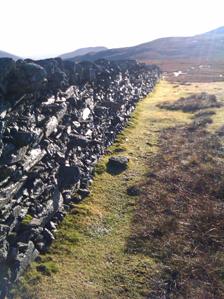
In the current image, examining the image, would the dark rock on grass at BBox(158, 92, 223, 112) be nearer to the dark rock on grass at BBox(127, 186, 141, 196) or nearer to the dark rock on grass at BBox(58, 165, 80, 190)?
the dark rock on grass at BBox(127, 186, 141, 196)

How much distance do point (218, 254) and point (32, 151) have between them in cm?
818

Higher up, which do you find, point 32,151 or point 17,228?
point 32,151

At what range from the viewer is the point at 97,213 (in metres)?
17.3

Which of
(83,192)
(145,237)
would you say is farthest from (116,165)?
(145,237)

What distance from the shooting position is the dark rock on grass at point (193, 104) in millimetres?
41094


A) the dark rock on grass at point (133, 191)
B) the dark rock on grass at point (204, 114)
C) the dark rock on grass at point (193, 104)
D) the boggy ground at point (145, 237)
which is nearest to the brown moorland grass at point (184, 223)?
the boggy ground at point (145, 237)

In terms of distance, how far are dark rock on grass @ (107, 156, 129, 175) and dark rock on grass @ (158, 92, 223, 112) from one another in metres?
19.4

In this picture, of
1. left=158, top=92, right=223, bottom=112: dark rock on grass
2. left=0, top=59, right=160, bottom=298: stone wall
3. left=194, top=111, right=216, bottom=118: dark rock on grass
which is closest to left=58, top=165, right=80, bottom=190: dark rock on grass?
left=0, top=59, right=160, bottom=298: stone wall

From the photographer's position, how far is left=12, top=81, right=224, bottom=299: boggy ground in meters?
12.7

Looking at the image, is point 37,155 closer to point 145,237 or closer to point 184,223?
point 145,237

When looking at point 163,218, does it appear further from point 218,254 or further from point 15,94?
point 15,94

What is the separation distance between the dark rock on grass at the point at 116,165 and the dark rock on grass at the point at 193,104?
1944 centimetres

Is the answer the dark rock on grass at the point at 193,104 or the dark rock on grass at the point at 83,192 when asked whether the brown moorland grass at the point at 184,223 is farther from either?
the dark rock on grass at the point at 193,104

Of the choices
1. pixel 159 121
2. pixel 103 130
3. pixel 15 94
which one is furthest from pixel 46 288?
pixel 159 121
